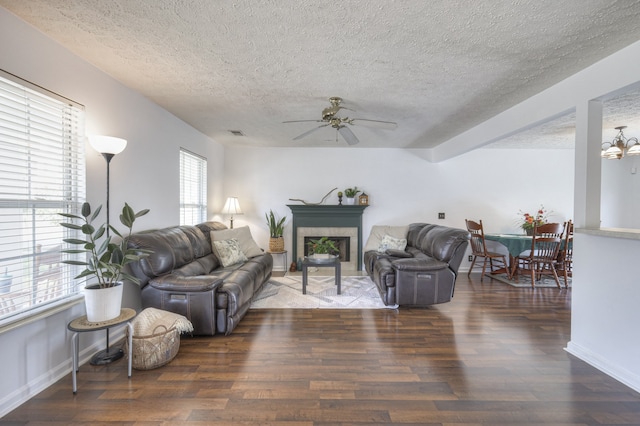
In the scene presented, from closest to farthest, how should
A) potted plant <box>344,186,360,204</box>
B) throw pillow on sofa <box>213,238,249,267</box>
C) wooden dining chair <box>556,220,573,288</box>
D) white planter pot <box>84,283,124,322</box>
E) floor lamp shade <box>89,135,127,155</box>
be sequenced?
Result: white planter pot <box>84,283,124,322</box> < floor lamp shade <box>89,135,127,155</box> < throw pillow on sofa <box>213,238,249,267</box> < wooden dining chair <box>556,220,573,288</box> < potted plant <box>344,186,360,204</box>

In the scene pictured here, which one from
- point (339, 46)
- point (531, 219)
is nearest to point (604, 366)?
point (339, 46)

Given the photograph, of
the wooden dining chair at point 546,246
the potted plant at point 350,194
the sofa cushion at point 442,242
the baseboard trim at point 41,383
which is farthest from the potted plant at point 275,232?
the wooden dining chair at point 546,246

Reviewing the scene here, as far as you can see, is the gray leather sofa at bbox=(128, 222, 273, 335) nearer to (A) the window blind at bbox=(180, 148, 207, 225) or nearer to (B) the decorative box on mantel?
(A) the window blind at bbox=(180, 148, 207, 225)

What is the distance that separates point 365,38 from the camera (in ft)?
6.07

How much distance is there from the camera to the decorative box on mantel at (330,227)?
211 inches

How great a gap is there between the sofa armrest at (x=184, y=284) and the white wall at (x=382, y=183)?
9.31 feet

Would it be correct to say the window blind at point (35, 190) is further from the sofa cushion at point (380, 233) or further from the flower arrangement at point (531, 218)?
the flower arrangement at point (531, 218)

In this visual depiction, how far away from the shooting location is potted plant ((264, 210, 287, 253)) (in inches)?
200

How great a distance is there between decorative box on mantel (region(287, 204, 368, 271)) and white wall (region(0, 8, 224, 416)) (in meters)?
2.29

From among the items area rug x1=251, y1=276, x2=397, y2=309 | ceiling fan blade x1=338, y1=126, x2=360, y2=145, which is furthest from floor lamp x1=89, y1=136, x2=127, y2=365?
ceiling fan blade x1=338, y1=126, x2=360, y2=145

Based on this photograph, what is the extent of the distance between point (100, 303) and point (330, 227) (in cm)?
390

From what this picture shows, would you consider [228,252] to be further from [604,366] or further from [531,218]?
[531,218]

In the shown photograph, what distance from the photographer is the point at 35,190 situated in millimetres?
1880

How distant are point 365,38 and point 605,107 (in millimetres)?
3280
